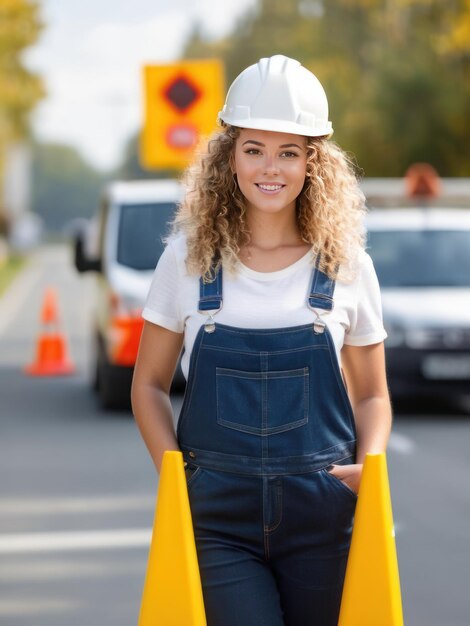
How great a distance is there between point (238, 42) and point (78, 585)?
7967cm

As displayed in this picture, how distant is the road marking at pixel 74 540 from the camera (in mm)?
7609

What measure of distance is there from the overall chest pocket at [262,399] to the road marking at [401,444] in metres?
7.35

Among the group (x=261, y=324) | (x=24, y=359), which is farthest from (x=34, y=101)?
(x=261, y=324)

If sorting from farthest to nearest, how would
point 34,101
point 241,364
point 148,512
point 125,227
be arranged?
point 34,101 < point 125,227 < point 148,512 < point 241,364

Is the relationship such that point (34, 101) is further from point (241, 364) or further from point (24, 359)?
point (241, 364)

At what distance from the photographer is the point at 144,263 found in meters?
13.6

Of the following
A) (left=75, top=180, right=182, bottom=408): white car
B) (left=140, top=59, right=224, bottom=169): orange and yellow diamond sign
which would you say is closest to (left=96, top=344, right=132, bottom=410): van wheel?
(left=75, top=180, right=182, bottom=408): white car

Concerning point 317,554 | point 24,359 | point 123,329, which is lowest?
point 24,359

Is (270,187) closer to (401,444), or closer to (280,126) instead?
(280,126)

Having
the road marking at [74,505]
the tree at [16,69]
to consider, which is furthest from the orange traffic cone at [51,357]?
the tree at [16,69]

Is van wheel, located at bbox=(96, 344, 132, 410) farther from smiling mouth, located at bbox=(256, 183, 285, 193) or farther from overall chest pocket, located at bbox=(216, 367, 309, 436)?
overall chest pocket, located at bbox=(216, 367, 309, 436)

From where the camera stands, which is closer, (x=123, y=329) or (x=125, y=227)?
(x=123, y=329)

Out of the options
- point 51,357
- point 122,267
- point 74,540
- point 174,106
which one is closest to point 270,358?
point 74,540

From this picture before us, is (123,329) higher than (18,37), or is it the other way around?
(18,37)
